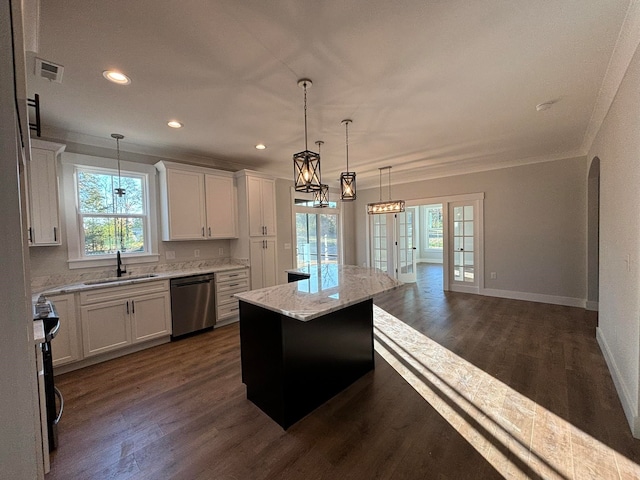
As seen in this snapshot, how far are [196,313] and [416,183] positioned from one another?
543 cm

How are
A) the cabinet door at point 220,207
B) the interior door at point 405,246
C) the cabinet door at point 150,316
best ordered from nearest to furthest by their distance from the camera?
the cabinet door at point 150,316, the cabinet door at point 220,207, the interior door at point 405,246

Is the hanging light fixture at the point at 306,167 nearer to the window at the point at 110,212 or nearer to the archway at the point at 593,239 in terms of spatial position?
the window at the point at 110,212

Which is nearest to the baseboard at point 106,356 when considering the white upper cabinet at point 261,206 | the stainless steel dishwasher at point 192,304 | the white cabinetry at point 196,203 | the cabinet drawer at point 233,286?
the stainless steel dishwasher at point 192,304

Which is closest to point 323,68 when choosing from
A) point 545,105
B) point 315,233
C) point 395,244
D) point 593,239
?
point 545,105

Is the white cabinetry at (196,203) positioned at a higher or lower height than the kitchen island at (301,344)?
higher

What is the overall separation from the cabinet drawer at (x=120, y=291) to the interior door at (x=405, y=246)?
17.5 feet

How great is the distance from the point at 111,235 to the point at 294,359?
10.6 ft

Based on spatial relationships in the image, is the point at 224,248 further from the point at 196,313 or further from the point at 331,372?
the point at 331,372

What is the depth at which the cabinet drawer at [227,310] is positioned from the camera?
4160 mm

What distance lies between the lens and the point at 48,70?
2037 mm

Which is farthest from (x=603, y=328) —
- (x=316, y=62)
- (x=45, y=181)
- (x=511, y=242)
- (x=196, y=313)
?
(x=45, y=181)

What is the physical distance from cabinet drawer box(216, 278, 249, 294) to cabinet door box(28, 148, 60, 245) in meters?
1.92

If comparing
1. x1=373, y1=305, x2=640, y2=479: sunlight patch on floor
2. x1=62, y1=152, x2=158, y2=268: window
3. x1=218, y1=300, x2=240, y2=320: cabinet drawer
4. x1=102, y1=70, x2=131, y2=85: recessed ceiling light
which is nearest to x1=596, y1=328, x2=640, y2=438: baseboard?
x1=373, y1=305, x2=640, y2=479: sunlight patch on floor

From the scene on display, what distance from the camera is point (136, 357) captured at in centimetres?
327
